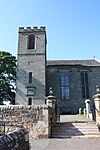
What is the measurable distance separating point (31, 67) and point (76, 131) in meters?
21.2

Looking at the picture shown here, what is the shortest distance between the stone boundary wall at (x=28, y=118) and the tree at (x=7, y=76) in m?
20.5

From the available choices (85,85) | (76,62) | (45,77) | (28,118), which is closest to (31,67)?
(45,77)

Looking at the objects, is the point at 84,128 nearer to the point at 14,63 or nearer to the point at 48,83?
the point at 48,83

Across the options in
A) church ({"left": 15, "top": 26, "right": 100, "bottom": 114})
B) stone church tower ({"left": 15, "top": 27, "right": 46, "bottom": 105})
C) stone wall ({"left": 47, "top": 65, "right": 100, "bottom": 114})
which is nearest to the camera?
stone church tower ({"left": 15, "top": 27, "right": 46, "bottom": 105})

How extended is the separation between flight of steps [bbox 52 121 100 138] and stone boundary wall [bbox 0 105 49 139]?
1069 millimetres

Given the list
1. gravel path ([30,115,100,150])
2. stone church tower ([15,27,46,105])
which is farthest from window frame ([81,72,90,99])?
gravel path ([30,115,100,150])

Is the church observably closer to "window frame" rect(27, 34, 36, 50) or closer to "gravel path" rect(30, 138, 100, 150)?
"window frame" rect(27, 34, 36, 50)

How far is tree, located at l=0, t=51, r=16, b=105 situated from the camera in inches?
1259

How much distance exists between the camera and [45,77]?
103ft

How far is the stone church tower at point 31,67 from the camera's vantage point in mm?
30062

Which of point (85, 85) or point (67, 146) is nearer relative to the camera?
point (67, 146)

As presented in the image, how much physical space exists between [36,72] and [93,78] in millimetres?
10742

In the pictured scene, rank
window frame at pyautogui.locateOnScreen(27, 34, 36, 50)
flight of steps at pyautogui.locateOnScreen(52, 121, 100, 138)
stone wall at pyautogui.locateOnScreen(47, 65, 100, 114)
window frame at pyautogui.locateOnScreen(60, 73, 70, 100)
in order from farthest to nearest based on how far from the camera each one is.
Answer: window frame at pyautogui.locateOnScreen(27, 34, 36, 50)
window frame at pyautogui.locateOnScreen(60, 73, 70, 100)
stone wall at pyautogui.locateOnScreen(47, 65, 100, 114)
flight of steps at pyautogui.locateOnScreen(52, 121, 100, 138)

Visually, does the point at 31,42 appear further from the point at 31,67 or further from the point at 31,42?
the point at 31,67
